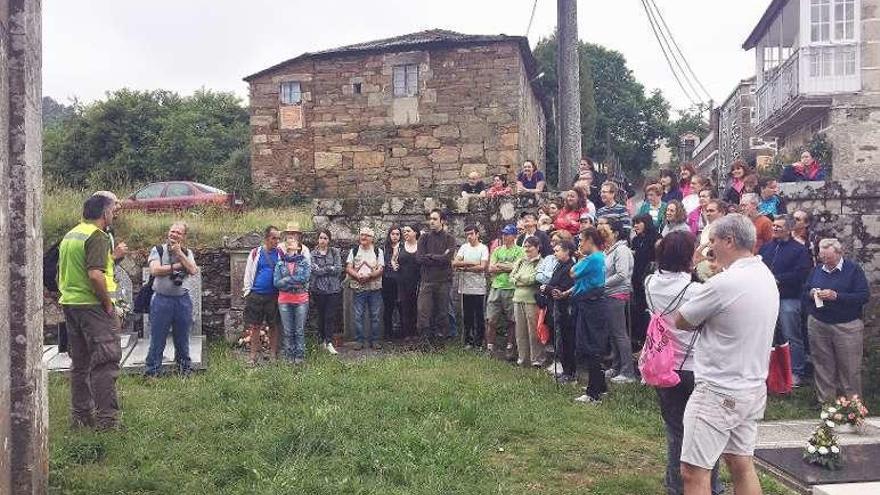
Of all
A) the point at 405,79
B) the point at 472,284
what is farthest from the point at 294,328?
the point at 405,79

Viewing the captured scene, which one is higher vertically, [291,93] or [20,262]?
[291,93]

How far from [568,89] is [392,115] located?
6.35 metres

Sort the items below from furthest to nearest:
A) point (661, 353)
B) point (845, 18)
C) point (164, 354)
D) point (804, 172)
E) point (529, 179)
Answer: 1. point (845, 18)
2. point (529, 179)
3. point (804, 172)
4. point (164, 354)
5. point (661, 353)

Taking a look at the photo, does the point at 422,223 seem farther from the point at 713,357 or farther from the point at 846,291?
the point at 713,357

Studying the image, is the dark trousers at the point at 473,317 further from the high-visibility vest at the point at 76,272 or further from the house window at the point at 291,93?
the house window at the point at 291,93

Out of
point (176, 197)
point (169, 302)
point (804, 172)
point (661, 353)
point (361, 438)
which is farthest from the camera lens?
point (176, 197)

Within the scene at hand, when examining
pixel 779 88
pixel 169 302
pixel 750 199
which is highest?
pixel 779 88

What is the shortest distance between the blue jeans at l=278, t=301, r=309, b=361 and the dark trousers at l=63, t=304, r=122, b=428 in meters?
3.06

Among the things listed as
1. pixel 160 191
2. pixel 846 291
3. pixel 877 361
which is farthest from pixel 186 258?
pixel 160 191

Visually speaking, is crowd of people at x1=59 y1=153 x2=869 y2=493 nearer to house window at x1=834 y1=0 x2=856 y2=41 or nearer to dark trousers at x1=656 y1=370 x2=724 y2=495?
dark trousers at x1=656 y1=370 x2=724 y2=495

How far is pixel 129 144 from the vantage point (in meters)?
29.6

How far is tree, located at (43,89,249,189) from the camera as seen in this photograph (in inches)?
1148

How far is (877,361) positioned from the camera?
355 inches

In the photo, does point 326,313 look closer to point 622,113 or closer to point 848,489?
point 848,489
